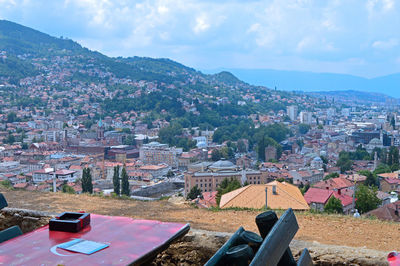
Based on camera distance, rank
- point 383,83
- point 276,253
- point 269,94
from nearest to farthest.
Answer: point 276,253
point 269,94
point 383,83

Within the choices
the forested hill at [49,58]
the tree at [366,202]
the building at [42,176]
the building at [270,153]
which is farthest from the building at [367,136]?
the tree at [366,202]

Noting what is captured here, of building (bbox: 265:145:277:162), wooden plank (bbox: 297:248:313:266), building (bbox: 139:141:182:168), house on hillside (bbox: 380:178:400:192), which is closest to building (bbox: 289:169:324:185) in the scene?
house on hillside (bbox: 380:178:400:192)

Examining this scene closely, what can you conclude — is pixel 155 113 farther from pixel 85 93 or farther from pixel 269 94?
pixel 269 94

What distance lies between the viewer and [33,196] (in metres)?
4.55

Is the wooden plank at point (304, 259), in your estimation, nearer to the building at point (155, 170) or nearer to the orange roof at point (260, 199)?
the orange roof at point (260, 199)

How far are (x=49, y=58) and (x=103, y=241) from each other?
3170 inches

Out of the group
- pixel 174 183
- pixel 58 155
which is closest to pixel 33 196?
pixel 174 183

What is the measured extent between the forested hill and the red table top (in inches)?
2440

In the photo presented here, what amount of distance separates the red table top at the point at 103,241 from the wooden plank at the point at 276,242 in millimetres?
418

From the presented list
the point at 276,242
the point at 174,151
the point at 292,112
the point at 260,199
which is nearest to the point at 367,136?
the point at 174,151

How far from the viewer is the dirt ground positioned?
307 cm

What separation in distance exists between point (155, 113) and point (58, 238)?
178 ft

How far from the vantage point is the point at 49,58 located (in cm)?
7625

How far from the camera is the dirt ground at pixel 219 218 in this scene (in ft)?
10.1
